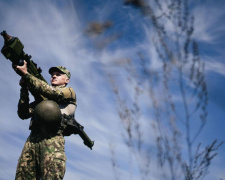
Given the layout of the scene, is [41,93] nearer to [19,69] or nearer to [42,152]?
[19,69]

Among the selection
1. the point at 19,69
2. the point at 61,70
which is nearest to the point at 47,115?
the point at 19,69

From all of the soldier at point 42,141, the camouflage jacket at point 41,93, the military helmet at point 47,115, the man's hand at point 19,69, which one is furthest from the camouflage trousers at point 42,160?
the man's hand at point 19,69

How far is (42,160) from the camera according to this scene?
3.62m

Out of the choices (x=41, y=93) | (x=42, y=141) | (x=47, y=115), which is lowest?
(x=42, y=141)

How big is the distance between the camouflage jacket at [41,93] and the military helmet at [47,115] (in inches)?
9.3

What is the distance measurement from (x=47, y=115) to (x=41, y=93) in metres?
0.47

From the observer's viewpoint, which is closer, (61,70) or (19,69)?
(19,69)

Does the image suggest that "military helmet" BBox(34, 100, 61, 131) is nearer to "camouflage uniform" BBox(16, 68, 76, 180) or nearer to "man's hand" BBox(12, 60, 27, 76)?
"camouflage uniform" BBox(16, 68, 76, 180)

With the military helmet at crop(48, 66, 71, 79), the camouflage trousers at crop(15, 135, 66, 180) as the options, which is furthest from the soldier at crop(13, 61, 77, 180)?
the military helmet at crop(48, 66, 71, 79)

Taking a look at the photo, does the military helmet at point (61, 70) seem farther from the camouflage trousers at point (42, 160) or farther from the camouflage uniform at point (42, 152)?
the camouflage trousers at point (42, 160)

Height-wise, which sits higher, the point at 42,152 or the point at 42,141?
the point at 42,141

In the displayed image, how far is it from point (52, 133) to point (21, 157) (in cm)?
71

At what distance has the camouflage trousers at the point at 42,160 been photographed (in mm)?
3537

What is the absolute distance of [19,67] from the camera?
3.69 m
